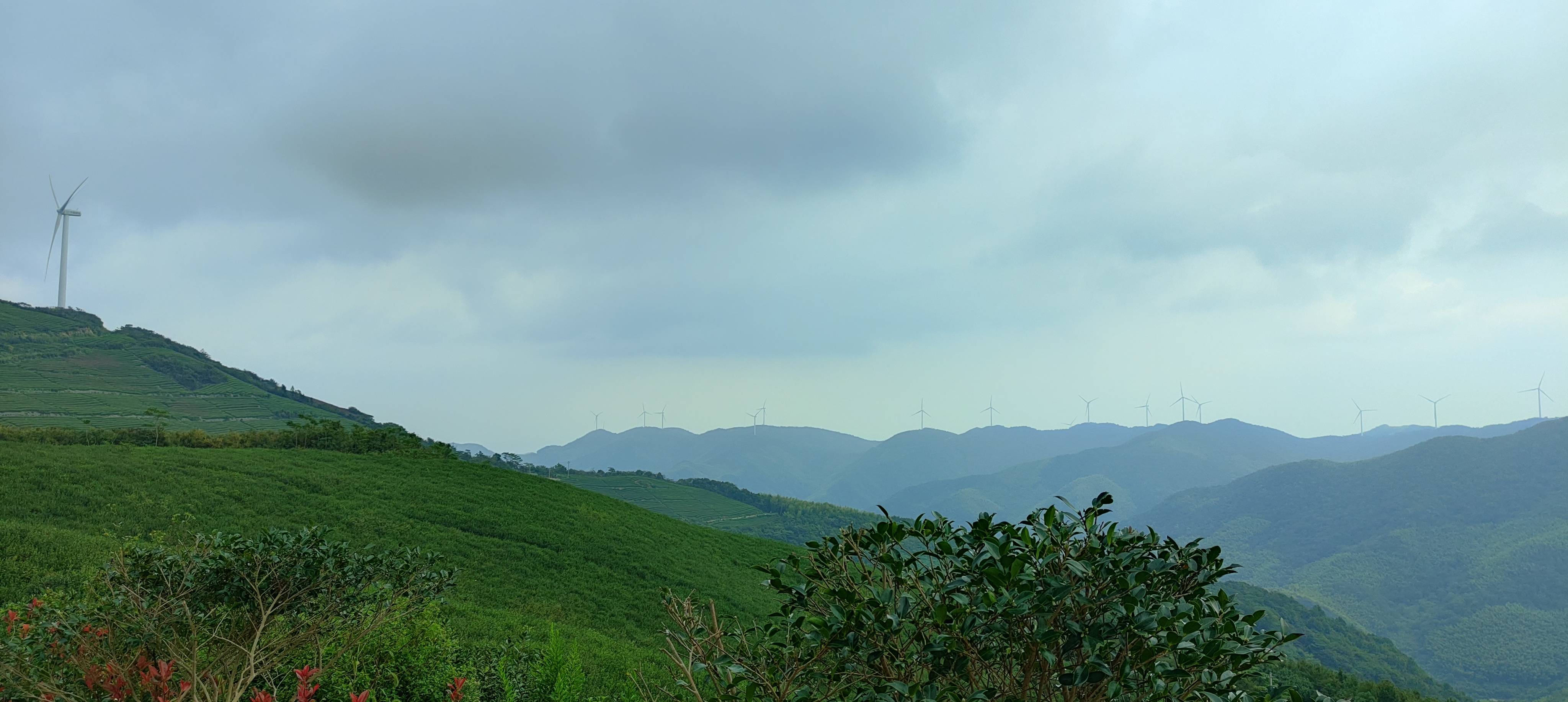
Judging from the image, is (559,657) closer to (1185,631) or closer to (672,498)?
(1185,631)

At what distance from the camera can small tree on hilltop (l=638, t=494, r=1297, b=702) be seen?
3529mm

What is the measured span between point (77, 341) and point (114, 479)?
112 metres

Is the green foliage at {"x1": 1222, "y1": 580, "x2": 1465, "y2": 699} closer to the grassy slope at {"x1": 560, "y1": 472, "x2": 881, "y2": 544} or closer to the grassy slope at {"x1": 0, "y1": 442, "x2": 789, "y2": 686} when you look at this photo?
the grassy slope at {"x1": 560, "y1": 472, "x2": 881, "y2": 544}

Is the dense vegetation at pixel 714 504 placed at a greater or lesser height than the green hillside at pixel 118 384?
lesser

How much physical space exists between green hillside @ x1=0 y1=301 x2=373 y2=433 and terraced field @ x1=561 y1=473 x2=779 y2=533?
33.5m

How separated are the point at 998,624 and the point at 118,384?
117m

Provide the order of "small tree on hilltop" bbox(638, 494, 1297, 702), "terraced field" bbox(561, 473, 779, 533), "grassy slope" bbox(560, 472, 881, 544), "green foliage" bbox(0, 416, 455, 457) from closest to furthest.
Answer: "small tree on hilltop" bbox(638, 494, 1297, 702) → "green foliage" bbox(0, 416, 455, 457) → "terraced field" bbox(561, 473, 779, 533) → "grassy slope" bbox(560, 472, 881, 544)

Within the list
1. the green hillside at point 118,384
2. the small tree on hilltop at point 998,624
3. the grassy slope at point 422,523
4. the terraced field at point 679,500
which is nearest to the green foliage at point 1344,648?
the terraced field at point 679,500

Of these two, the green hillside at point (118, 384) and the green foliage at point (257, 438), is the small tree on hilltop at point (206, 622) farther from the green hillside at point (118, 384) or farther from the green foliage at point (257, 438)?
the green hillside at point (118, 384)

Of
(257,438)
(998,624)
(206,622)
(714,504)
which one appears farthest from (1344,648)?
(206,622)

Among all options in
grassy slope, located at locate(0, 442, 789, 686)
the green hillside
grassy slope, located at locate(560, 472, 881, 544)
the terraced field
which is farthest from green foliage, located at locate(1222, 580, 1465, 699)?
the green hillside

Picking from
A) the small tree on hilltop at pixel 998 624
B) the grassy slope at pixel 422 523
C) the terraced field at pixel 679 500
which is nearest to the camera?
the small tree on hilltop at pixel 998 624

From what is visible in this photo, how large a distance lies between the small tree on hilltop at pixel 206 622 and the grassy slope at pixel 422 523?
21.4 feet

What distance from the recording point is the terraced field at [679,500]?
100188 millimetres
